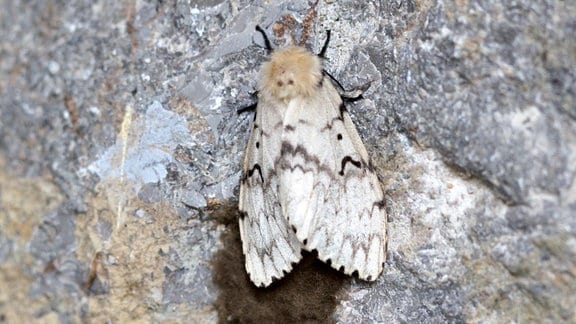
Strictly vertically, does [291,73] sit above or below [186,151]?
above

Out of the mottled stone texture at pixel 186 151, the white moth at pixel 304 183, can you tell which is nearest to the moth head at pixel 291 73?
the white moth at pixel 304 183

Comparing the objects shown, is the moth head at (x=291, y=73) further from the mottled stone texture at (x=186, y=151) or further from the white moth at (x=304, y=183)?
the mottled stone texture at (x=186, y=151)

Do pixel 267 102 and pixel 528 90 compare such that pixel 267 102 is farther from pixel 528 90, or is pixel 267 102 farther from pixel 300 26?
pixel 528 90

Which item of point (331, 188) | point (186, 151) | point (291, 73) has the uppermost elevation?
point (291, 73)

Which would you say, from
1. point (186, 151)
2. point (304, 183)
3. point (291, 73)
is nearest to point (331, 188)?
point (304, 183)

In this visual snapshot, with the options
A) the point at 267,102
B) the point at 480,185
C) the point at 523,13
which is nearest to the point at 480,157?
the point at 480,185

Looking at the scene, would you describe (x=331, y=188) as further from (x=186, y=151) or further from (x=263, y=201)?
(x=186, y=151)

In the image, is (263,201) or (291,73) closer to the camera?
(291,73)

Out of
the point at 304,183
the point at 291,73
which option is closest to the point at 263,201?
the point at 304,183
